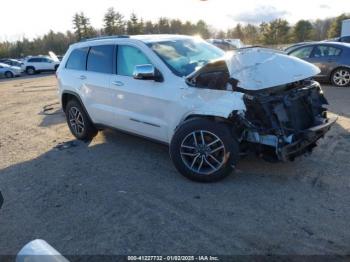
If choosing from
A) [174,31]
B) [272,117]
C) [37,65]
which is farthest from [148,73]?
[174,31]

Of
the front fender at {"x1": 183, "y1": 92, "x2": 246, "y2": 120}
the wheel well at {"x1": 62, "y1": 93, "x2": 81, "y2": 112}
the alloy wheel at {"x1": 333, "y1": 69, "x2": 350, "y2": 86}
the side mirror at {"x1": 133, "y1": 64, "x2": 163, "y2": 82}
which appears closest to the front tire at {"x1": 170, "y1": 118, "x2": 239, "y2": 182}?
the front fender at {"x1": 183, "y1": 92, "x2": 246, "y2": 120}

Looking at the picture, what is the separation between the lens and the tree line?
52750 millimetres

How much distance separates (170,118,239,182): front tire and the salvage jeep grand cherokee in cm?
1

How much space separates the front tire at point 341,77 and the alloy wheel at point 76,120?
8145 mm

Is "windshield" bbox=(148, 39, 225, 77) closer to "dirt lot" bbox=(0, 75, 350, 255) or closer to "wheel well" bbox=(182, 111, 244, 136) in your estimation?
"wheel well" bbox=(182, 111, 244, 136)

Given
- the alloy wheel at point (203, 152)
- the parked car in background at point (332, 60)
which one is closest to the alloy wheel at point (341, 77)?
the parked car in background at point (332, 60)

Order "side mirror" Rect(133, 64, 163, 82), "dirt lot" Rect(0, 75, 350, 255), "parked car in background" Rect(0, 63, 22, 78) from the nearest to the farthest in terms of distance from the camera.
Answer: "dirt lot" Rect(0, 75, 350, 255) → "side mirror" Rect(133, 64, 163, 82) → "parked car in background" Rect(0, 63, 22, 78)

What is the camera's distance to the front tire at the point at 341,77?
11.4 meters

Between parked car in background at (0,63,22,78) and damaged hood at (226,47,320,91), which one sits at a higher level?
damaged hood at (226,47,320,91)

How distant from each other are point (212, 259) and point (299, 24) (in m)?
56.3

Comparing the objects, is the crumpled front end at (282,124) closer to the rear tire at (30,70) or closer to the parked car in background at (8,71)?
the parked car in background at (8,71)

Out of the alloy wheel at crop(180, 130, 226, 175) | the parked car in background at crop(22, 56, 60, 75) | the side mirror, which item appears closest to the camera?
the alloy wheel at crop(180, 130, 226, 175)

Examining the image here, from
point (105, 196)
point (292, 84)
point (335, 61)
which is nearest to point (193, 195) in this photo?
point (105, 196)

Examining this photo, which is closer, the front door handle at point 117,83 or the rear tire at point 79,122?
the front door handle at point 117,83
